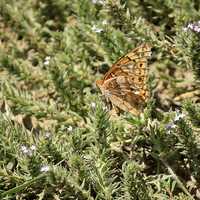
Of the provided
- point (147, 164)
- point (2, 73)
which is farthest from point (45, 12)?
point (147, 164)

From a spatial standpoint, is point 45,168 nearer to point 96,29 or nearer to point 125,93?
point 125,93

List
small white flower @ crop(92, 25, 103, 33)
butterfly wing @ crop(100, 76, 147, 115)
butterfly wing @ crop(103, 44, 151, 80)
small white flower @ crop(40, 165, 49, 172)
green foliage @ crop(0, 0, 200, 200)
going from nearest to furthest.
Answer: small white flower @ crop(40, 165, 49, 172) → green foliage @ crop(0, 0, 200, 200) → butterfly wing @ crop(103, 44, 151, 80) → butterfly wing @ crop(100, 76, 147, 115) → small white flower @ crop(92, 25, 103, 33)

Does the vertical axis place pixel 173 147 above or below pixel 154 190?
above

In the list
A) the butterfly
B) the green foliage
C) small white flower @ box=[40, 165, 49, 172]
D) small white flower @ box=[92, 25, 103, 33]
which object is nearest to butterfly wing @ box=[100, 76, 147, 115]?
the butterfly

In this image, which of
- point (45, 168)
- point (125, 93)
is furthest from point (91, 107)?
point (45, 168)

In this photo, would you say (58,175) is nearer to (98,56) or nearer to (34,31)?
(98,56)

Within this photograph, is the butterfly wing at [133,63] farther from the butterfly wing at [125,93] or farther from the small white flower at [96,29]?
the small white flower at [96,29]

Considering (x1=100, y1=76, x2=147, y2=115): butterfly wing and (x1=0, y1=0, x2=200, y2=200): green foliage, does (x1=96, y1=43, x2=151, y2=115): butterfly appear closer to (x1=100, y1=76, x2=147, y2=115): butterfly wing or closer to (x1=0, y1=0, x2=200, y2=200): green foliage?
(x1=100, y1=76, x2=147, y2=115): butterfly wing

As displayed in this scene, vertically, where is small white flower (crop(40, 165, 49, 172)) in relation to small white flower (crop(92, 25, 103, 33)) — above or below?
below

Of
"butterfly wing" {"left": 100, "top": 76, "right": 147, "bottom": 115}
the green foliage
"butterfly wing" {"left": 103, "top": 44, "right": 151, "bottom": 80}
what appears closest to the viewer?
the green foliage
